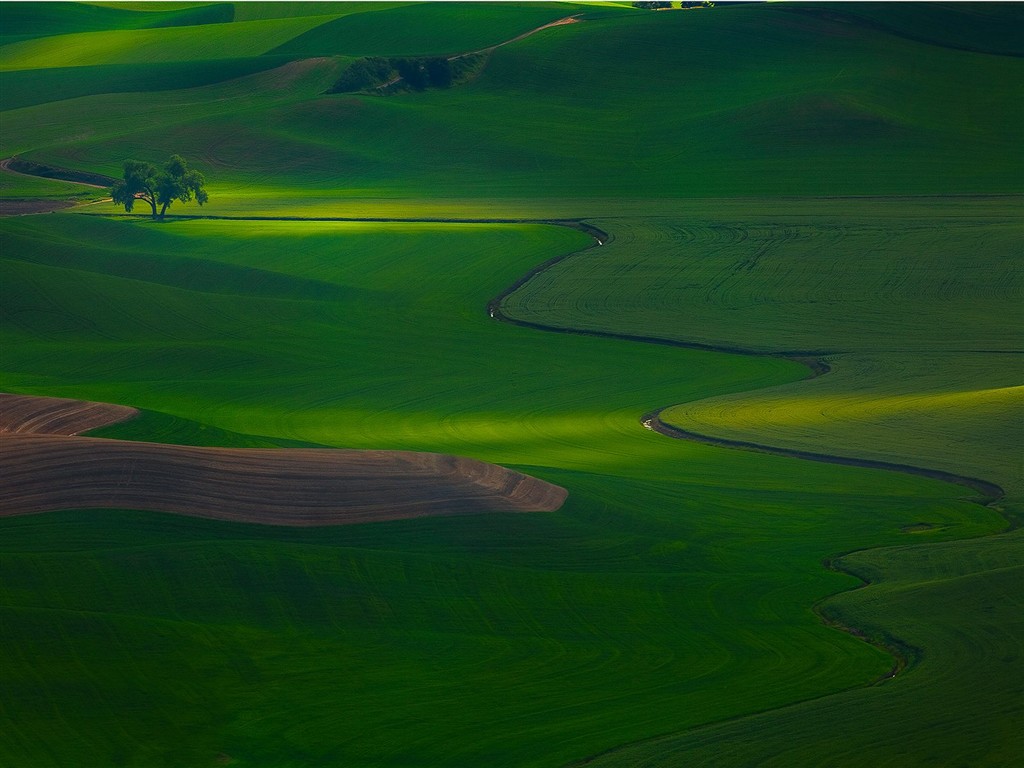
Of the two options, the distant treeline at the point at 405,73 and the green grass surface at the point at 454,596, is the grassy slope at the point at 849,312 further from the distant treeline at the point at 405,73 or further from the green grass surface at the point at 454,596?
the distant treeline at the point at 405,73

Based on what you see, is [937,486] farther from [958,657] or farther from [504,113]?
[504,113]

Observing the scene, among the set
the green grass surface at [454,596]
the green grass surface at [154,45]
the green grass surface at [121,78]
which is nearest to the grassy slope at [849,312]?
the green grass surface at [454,596]

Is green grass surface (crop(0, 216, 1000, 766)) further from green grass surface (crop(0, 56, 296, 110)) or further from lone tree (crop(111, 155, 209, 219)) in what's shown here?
green grass surface (crop(0, 56, 296, 110))

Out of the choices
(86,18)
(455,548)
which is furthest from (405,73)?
(455,548)

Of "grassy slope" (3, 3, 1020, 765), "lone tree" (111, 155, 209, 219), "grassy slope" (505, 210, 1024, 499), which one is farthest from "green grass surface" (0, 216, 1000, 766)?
"lone tree" (111, 155, 209, 219)

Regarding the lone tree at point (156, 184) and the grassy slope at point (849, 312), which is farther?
the lone tree at point (156, 184)

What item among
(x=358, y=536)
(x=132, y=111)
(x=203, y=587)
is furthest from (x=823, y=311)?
(x=132, y=111)

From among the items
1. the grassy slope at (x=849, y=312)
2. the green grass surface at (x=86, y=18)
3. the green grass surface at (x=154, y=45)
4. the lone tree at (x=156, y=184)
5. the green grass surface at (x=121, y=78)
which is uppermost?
the green grass surface at (x=86, y=18)
